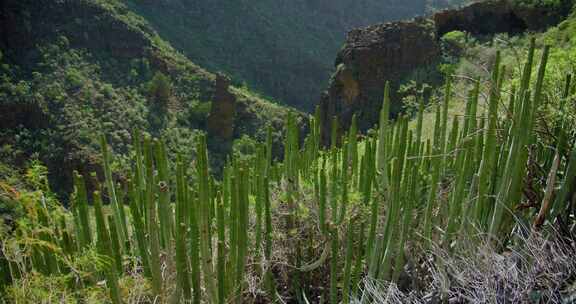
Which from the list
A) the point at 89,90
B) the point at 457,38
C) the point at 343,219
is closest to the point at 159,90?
the point at 89,90

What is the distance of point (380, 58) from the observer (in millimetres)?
17984

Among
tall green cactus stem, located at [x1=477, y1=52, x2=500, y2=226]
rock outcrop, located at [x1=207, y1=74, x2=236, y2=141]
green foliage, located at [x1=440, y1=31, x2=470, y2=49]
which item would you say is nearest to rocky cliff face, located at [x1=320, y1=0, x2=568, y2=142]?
green foliage, located at [x1=440, y1=31, x2=470, y2=49]

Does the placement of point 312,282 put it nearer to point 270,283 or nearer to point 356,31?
point 270,283

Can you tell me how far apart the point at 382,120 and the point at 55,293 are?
84.8 inches

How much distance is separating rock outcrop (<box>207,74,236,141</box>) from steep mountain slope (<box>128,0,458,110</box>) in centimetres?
1440

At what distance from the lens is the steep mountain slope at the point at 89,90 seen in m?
22.4

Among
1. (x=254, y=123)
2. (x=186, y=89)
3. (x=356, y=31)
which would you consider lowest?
(x=254, y=123)

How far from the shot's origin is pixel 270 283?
2695mm

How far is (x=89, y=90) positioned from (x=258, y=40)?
104 ft

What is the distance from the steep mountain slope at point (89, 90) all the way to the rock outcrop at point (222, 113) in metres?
0.15

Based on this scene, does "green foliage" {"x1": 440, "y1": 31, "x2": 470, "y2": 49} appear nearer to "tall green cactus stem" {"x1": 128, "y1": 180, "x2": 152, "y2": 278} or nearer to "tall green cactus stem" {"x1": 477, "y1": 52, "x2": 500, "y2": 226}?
"tall green cactus stem" {"x1": 477, "y1": 52, "x2": 500, "y2": 226}

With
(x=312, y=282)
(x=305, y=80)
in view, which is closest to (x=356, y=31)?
(x=312, y=282)

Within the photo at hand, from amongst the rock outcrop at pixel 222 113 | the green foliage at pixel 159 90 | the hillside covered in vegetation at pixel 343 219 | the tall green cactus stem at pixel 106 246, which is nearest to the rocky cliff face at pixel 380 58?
the hillside covered in vegetation at pixel 343 219

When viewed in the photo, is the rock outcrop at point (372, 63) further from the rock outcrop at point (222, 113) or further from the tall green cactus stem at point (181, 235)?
the tall green cactus stem at point (181, 235)
